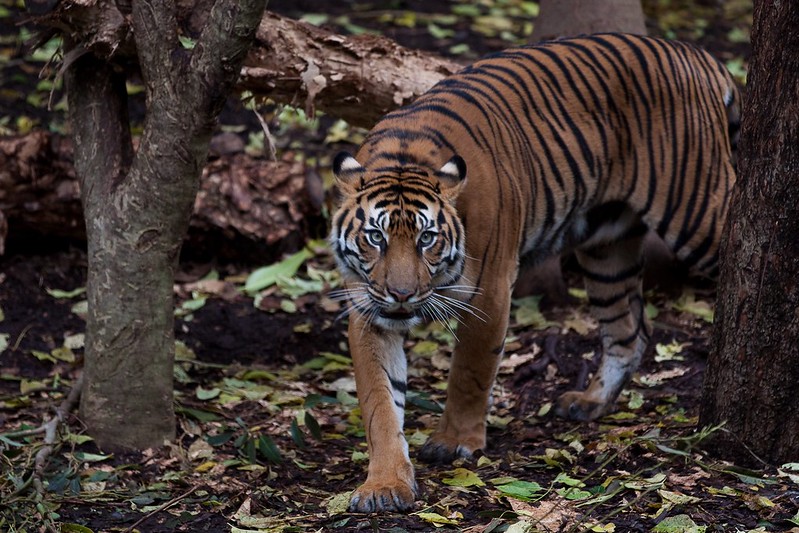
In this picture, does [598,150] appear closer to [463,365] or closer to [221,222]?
[463,365]

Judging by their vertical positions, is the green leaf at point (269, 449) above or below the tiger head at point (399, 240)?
below

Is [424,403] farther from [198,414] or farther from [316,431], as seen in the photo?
[198,414]

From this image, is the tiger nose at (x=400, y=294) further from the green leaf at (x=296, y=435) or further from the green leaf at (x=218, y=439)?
the green leaf at (x=218, y=439)

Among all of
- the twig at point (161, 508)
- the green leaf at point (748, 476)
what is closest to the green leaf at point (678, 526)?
the green leaf at point (748, 476)

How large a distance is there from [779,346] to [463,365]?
126cm

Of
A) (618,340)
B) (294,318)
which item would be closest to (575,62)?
(618,340)

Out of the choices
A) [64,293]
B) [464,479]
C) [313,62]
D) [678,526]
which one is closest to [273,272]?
[64,293]

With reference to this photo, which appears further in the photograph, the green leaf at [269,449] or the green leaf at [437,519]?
the green leaf at [269,449]

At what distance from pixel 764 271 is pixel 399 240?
127 centimetres

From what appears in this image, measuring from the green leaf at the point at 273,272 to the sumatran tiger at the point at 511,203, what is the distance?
2011 millimetres

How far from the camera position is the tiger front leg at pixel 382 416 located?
376cm

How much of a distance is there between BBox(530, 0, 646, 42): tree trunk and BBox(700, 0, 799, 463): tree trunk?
271 cm

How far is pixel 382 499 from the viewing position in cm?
375

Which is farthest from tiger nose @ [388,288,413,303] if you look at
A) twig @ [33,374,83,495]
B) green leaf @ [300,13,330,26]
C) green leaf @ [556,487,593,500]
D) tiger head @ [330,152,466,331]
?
green leaf @ [300,13,330,26]
